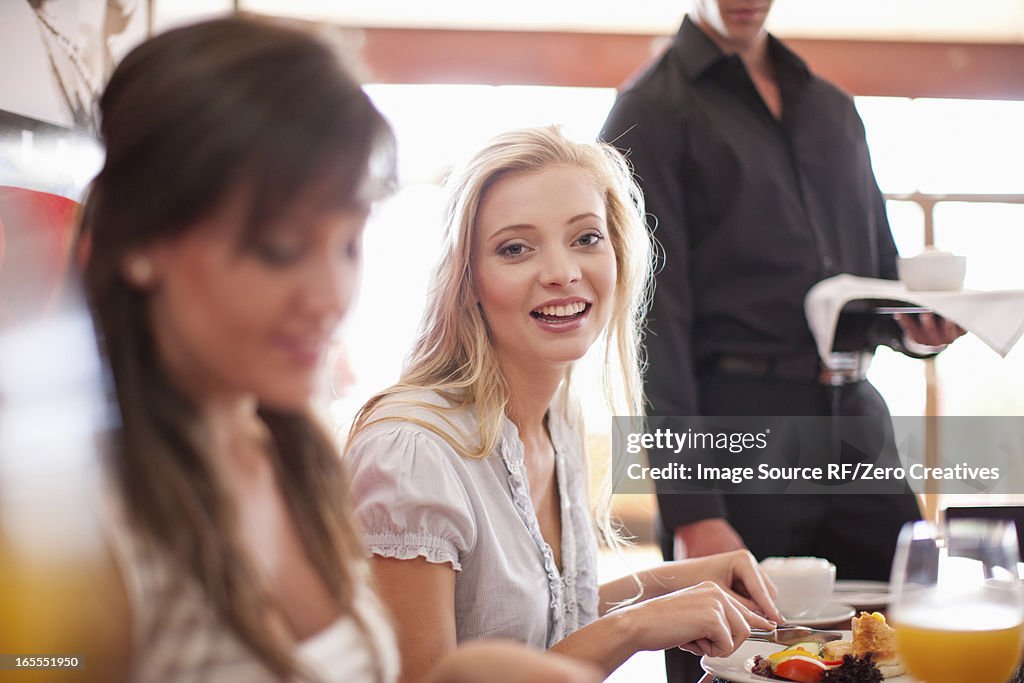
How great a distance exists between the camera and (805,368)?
5.23 feet

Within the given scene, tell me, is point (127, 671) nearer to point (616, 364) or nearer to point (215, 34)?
point (215, 34)

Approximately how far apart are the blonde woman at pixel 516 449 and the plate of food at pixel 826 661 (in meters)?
0.03

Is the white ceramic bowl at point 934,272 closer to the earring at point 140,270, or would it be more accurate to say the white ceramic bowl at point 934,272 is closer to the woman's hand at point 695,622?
the woman's hand at point 695,622

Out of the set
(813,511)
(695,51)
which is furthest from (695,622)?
(695,51)

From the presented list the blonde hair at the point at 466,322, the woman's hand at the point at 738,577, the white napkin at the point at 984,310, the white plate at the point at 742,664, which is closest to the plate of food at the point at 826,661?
the white plate at the point at 742,664

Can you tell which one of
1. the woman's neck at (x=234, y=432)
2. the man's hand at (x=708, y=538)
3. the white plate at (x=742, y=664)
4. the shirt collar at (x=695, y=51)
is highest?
the shirt collar at (x=695, y=51)

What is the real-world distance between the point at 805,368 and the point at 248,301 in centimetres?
133

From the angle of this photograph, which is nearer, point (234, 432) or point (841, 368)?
point (234, 432)

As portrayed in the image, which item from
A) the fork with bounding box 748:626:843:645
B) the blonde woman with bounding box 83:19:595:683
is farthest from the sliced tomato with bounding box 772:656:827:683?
the blonde woman with bounding box 83:19:595:683

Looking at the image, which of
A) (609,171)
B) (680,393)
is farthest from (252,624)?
(680,393)

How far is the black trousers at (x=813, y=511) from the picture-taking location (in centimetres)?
154

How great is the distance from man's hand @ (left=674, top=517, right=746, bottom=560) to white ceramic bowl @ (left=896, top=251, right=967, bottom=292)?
442mm

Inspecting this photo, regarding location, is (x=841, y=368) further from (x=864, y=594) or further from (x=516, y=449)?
(x=516, y=449)

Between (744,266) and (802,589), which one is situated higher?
(744,266)
